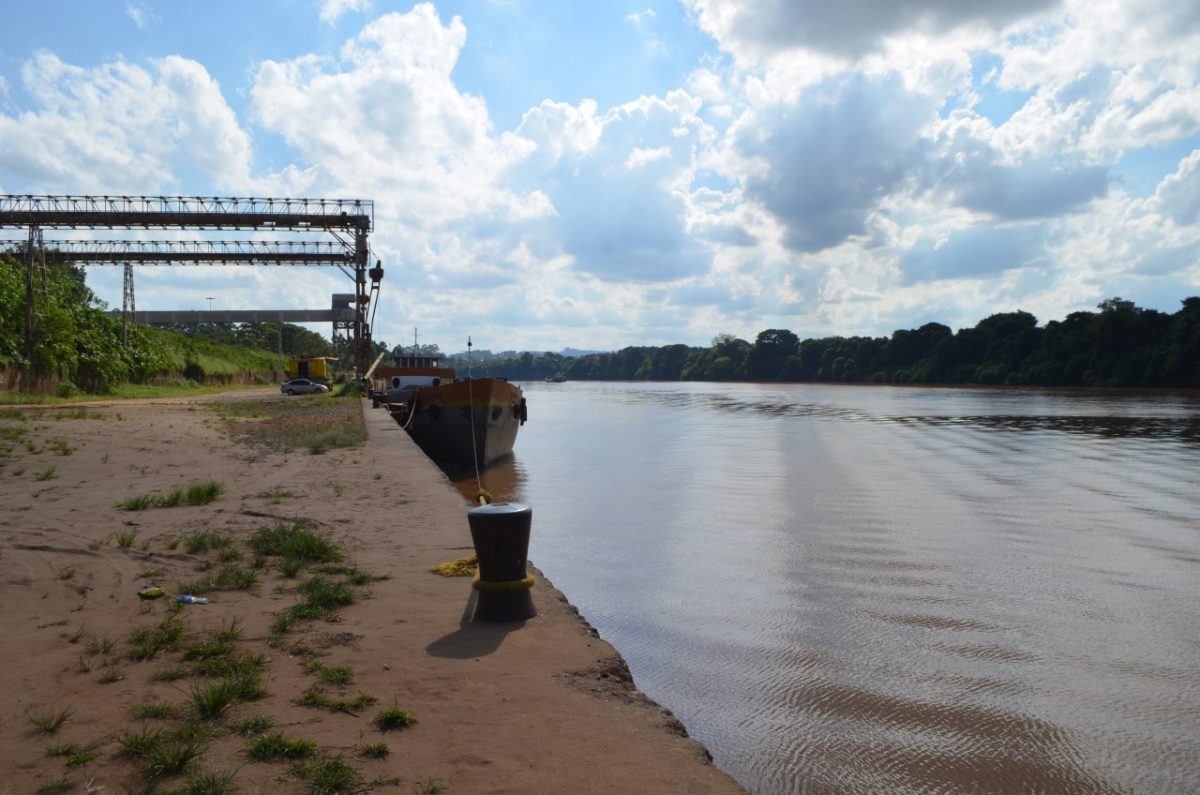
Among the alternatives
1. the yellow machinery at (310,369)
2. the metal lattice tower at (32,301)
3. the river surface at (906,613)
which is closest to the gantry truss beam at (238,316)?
the yellow machinery at (310,369)

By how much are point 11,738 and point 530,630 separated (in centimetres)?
253

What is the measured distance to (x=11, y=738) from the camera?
10.9 ft

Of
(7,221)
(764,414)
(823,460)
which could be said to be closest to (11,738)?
(823,460)

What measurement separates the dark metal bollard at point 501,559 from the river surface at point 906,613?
1037 millimetres

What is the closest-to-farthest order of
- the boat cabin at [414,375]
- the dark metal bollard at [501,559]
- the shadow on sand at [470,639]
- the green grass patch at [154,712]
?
the green grass patch at [154,712] → the shadow on sand at [470,639] → the dark metal bollard at [501,559] → the boat cabin at [414,375]

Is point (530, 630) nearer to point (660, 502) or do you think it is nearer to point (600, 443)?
point (660, 502)

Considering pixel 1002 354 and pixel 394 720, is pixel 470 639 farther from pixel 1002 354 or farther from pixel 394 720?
pixel 1002 354

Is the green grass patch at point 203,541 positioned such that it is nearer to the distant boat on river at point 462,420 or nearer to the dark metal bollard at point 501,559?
the dark metal bollard at point 501,559

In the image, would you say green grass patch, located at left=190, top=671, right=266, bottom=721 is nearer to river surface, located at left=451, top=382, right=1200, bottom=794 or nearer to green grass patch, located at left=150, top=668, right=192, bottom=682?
green grass patch, located at left=150, top=668, right=192, bottom=682

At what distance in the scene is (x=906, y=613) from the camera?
22.4 ft

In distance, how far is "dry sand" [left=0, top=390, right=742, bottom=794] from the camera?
3.14m

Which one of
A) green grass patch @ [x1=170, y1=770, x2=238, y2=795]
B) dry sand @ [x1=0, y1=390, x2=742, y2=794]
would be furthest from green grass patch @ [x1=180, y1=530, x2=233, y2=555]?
green grass patch @ [x1=170, y1=770, x2=238, y2=795]

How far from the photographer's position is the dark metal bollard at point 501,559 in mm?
5016

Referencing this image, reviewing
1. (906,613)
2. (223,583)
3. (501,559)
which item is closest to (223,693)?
(501,559)
